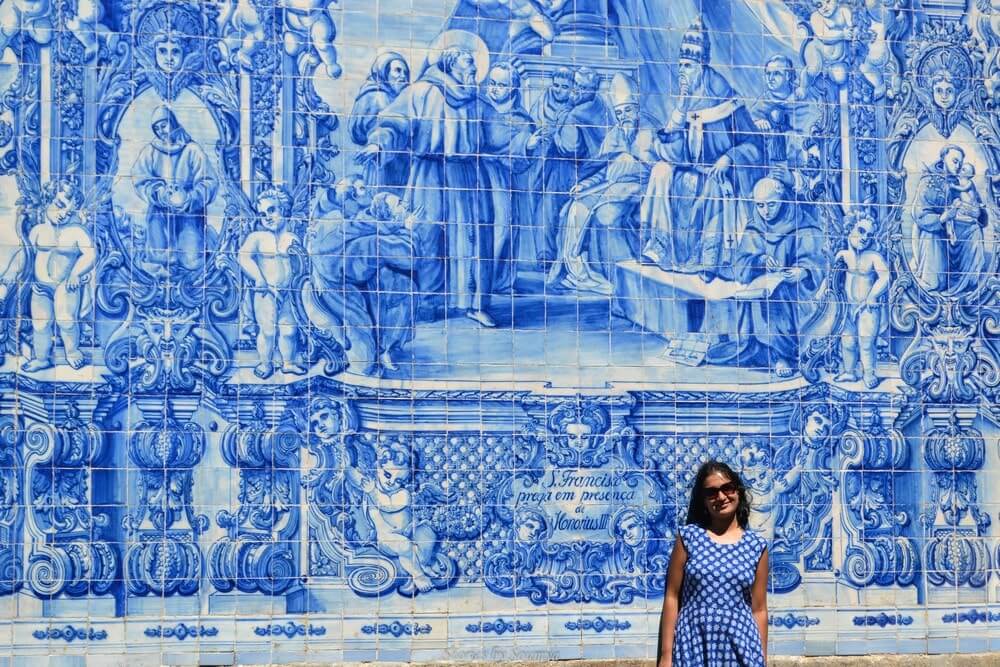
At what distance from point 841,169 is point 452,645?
10.8ft

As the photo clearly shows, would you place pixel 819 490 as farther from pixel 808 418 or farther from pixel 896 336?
pixel 896 336

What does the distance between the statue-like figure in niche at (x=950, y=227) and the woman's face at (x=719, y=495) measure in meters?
3.33

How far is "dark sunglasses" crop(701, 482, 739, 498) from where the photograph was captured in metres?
6.39

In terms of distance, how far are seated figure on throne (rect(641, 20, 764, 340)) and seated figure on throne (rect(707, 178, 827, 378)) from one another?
0.08 m

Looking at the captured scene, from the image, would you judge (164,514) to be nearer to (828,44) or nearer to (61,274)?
(61,274)

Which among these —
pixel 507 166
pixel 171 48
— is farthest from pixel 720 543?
pixel 171 48

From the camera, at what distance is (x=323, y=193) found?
28.6 ft

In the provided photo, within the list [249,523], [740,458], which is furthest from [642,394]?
[249,523]

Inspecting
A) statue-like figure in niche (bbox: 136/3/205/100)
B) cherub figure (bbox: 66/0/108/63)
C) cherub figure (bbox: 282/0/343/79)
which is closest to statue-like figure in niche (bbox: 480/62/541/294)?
cherub figure (bbox: 282/0/343/79)

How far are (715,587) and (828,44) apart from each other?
4063mm

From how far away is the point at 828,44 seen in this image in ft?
30.7

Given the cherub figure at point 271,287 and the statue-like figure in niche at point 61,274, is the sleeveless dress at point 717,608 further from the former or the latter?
the statue-like figure in niche at point 61,274

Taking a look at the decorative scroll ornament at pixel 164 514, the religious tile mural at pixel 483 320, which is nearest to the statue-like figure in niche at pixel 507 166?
the religious tile mural at pixel 483 320

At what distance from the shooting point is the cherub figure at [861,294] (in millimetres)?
9188
